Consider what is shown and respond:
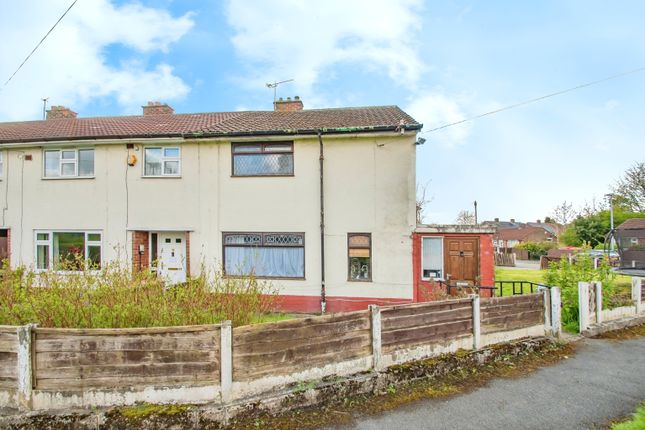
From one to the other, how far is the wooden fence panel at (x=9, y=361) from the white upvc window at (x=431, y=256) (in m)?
8.76

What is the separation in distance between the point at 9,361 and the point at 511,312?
7.33 m

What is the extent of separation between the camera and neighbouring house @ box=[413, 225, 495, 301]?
9.70 metres

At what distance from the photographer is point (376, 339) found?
16.0ft

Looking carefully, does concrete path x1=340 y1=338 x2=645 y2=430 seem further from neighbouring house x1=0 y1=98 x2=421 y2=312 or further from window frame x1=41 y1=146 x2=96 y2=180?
window frame x1=41 y1=146 x2=96 y2=180

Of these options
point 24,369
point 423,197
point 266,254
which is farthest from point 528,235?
point 24,369

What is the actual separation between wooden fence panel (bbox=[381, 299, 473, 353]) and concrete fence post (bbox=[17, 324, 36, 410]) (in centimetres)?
426

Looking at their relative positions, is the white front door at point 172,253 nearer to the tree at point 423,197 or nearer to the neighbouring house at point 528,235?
the tree at point 423,197

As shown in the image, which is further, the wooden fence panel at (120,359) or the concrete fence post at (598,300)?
the concrete fence post at (598,300)

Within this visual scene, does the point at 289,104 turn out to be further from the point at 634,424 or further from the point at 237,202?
the point at 634,424

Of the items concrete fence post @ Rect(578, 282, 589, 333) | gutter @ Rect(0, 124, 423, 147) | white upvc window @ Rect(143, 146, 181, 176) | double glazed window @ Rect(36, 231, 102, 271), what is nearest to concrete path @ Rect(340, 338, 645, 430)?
concrete fence post @ Rect(578, 282, 589, 333)

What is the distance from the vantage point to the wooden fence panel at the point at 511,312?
5.95 metres

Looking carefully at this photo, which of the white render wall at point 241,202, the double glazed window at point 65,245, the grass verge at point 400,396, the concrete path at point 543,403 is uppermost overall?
the white render wall at point 241,202

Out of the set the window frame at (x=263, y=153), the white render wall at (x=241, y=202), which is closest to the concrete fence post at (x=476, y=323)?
the white render wall at (x=241, y=202)

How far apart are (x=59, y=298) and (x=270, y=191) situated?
6.32 meters
